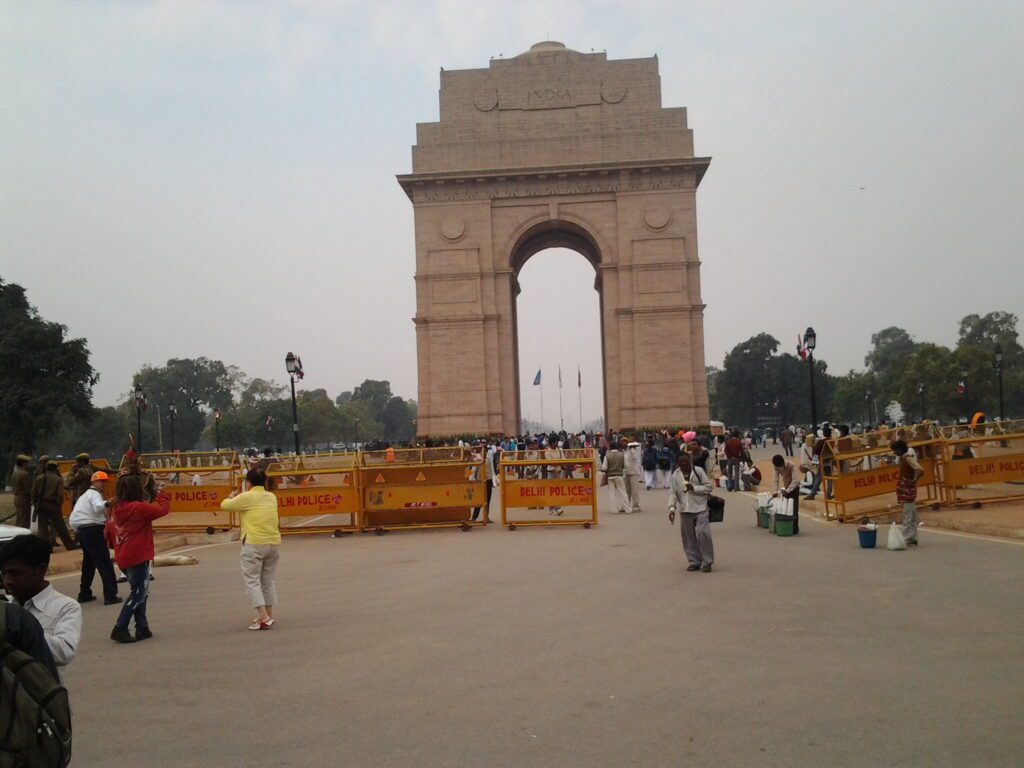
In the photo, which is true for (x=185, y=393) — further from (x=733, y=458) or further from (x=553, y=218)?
(x=733, y=458)

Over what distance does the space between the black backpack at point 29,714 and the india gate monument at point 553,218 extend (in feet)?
126

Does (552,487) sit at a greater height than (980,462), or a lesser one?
lesser

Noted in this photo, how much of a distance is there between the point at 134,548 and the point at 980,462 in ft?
44.2

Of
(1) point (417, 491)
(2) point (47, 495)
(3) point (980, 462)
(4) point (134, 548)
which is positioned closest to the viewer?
(4) point (134, 548)

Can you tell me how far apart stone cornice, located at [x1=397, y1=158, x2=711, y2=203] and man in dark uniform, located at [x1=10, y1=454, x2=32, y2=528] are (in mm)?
30502

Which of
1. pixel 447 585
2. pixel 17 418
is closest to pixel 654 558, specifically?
pixel 447 585

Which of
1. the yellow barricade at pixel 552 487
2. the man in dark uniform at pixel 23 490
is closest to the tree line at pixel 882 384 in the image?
the yellow barricade at pixel 552 487

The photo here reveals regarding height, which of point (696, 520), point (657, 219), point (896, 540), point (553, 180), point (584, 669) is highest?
point (553, 180)

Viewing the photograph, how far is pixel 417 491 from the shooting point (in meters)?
16.5

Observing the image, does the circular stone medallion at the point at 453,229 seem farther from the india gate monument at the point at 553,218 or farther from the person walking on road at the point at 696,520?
the person walking on road at the point at 696,520

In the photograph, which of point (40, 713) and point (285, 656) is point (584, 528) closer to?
A: point (285, 656)

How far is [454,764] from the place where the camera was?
15.5 feet

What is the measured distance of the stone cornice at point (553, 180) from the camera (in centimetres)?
4231

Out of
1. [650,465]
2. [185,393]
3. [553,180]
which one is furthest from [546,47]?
[185,393]
